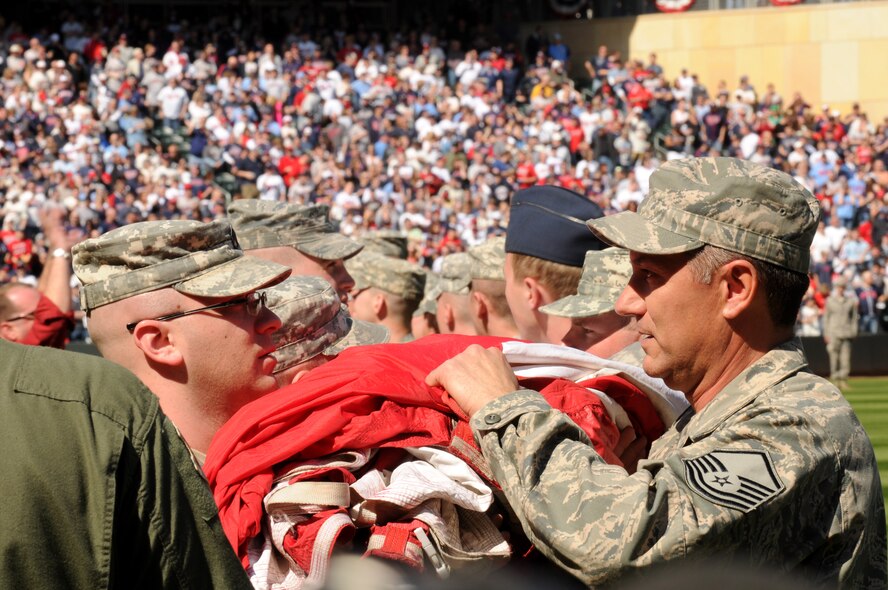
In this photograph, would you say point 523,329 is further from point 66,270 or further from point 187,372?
point 66,270

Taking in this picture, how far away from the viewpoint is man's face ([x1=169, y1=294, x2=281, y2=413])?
133 inches

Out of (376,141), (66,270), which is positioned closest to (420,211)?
(376,141)

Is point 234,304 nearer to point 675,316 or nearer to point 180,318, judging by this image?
point 180,318

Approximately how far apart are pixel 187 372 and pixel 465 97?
92.9 ft

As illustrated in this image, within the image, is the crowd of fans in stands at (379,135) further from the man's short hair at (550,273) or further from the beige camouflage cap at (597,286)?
the beige camouflage cap at (597,286)

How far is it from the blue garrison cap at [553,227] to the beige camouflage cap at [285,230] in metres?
1.33

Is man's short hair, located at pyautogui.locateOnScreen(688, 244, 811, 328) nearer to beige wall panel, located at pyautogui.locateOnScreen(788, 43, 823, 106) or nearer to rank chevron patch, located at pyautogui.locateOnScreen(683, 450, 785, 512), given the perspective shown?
rank chevron patch, located at pyautogui.locateOnScreen(683, 450, 785, 512)

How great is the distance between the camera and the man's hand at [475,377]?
2.78 metres

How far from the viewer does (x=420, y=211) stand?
25562mm

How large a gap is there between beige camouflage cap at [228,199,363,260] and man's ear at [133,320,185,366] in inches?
98.5

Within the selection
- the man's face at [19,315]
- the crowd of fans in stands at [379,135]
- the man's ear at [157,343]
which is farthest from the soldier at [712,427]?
the crowd of fans in stands at [379,135]

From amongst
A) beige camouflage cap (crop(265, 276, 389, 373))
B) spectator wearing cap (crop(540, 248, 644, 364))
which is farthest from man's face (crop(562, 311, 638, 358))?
beige camouflage cap (crop(265, 276, 389, 373))

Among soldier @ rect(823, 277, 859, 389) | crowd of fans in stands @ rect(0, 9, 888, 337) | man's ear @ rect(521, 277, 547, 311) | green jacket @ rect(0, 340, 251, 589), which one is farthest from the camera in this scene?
crowd of fans in stands @ rect(0, 9, 888, 337)

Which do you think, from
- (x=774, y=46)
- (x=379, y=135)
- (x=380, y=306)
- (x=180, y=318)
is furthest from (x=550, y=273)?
(x=774, y=46)
